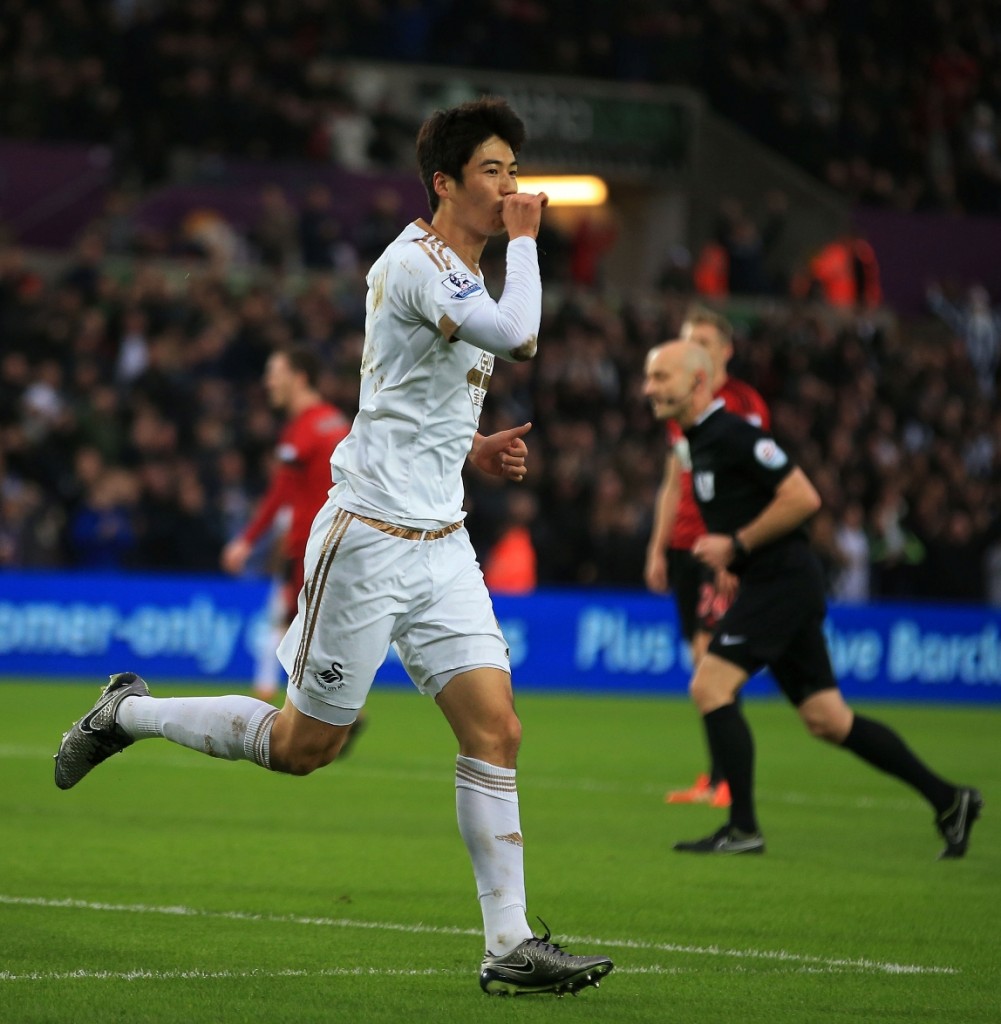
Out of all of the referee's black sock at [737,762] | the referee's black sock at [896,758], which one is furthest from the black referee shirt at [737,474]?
the referee's black sock at [896,758]

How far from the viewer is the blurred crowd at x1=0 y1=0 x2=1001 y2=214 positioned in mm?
23281

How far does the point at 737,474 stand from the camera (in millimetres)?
8727

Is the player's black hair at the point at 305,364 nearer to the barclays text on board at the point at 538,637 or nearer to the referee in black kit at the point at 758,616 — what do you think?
the referee in black kit at the point at 758,616

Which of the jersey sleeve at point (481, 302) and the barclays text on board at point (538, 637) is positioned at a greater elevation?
the jersey sleeve at point (481, 302)

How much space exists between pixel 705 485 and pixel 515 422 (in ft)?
42.5

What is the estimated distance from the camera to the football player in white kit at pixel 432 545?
17.7 ft

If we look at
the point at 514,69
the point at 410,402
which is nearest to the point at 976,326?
the point at 514,69

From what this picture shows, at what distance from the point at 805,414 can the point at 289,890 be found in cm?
1794

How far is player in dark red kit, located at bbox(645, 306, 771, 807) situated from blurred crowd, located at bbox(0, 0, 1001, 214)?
14196 millimetres

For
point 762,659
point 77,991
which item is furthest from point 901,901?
point 77,991

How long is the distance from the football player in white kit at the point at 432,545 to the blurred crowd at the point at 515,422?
40.5ft

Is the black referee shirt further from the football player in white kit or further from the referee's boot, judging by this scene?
the football player in white kit

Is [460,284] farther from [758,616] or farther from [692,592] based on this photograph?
[692,592]

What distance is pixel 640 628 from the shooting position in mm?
19344
